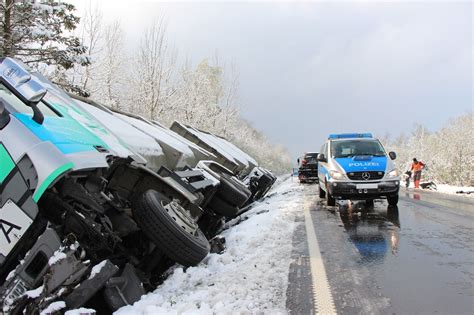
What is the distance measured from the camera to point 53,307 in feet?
9.55

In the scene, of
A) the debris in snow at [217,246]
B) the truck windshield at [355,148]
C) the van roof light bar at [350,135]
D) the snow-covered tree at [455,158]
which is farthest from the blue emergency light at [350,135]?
the snow-covered tree at [455,158]

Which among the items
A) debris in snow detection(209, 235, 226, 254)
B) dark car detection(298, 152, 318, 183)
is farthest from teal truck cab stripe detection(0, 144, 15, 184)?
dark car detection(298, 152, 318, 183)

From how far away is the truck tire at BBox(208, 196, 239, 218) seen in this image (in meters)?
5.93

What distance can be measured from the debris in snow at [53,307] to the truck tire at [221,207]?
3127 mm

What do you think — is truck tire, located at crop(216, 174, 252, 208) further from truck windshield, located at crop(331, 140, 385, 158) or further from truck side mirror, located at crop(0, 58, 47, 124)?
truck windshield, located at crop(331, 140, 385, 158)

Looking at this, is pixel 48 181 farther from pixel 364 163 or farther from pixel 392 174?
pixel 392 174

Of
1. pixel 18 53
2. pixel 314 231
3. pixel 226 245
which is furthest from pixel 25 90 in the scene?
pixel 18 53

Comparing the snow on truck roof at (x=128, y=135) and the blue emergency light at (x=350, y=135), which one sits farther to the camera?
the blue emergency light at (x=350, y=135)

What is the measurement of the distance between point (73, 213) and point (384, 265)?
345cm

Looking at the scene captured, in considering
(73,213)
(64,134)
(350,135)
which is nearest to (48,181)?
(73,213)

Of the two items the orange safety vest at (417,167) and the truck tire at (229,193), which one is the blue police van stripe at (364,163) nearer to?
the truck tire at (229,193)

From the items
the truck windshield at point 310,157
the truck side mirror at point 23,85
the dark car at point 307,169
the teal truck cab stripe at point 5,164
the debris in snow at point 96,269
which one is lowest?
the dark car at point 307,169

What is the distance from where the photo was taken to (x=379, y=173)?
9.55 metres

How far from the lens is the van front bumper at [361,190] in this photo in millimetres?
9461
